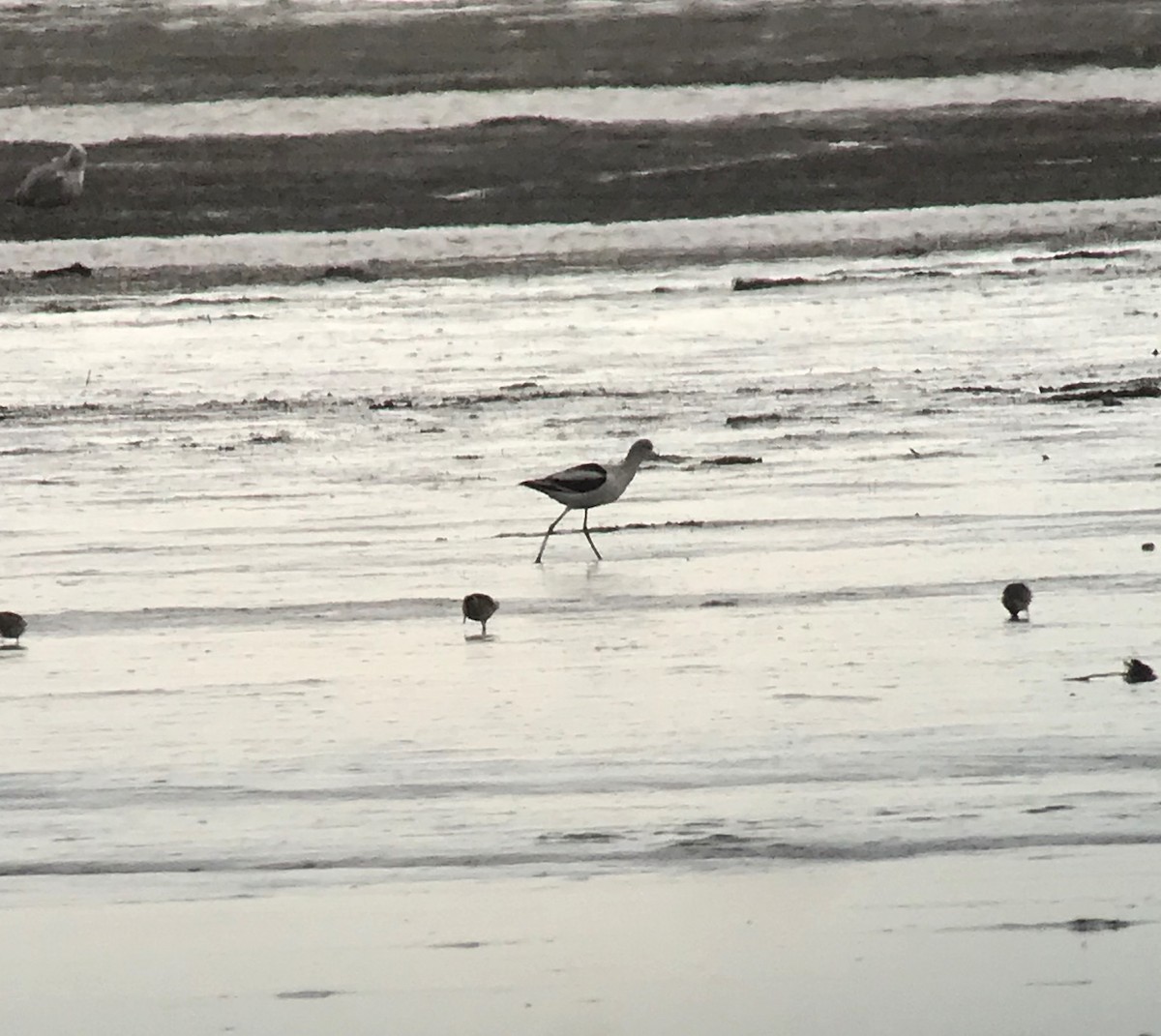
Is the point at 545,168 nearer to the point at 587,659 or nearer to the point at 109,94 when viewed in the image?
the point at 109,94

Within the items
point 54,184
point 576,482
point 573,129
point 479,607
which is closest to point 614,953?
point 479,607

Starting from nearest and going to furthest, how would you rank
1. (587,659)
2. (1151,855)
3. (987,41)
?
(1151,855) → (587,659) → (987,41)

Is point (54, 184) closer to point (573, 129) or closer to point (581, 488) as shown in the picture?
point (573, 129)

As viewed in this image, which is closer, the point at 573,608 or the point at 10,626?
the point at 10,626

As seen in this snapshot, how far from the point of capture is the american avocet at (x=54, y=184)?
33500 millimetres

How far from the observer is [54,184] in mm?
33719

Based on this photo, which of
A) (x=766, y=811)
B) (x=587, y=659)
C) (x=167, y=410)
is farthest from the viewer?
(x=167, y=410)

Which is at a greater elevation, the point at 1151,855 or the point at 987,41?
the point at 987,41

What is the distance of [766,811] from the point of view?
6273 mm

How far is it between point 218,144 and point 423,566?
1165 inches

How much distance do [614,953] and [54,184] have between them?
29562 mm

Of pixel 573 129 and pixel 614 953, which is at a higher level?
pixel 573 129

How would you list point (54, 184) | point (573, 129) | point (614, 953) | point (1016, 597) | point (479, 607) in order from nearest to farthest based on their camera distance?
1. point (614, 953)
2. point (1016, 597)
3. point (479, 607)
4. point (54, 184)
5. point (573, 129)

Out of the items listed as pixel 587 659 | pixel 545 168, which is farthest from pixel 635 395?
pixel 545 168
